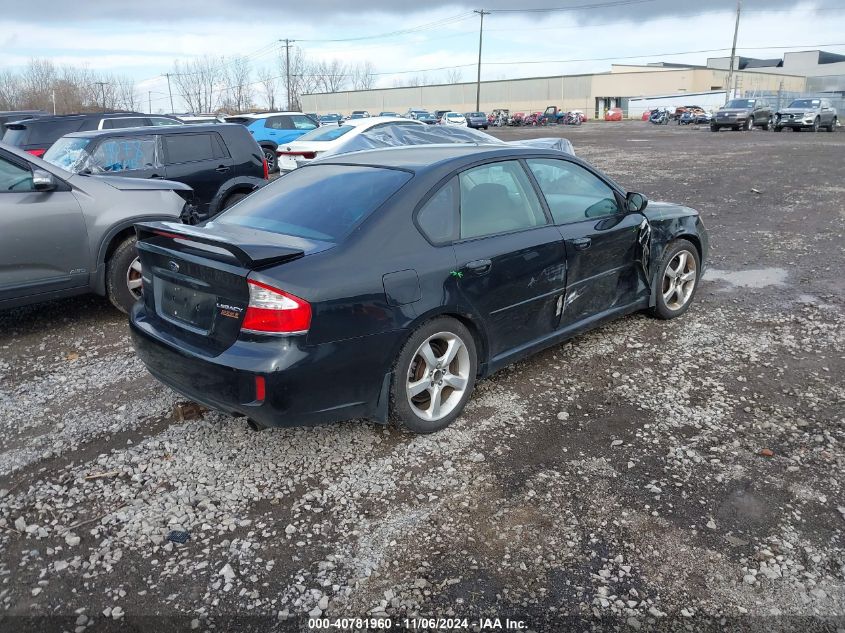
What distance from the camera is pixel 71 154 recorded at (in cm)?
840

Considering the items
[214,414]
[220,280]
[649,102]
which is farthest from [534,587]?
[649,102]

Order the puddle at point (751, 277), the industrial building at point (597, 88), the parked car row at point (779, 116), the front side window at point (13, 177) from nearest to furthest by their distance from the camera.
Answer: the front side window at point (13, 177), the puddle at point (751, 277), the parked car row at point (779, 116), the industrial building at point (597, 88)

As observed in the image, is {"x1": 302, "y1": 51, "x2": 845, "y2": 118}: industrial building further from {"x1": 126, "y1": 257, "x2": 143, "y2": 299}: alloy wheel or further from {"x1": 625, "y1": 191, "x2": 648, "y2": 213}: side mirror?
{"x1": 126, "y1": 257, "x2": 143, "y2": 299}: alloy wheel

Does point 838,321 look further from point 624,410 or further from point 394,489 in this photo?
point 394,489

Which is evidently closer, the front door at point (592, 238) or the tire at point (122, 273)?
the front door at point (592, 238)

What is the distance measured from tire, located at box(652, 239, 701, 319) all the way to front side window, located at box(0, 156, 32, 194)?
208 inches

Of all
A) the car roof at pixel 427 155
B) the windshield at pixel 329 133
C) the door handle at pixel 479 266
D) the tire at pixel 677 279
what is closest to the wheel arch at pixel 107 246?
the car roof at pixel 427 155

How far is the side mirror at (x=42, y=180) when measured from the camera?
5.31 metres

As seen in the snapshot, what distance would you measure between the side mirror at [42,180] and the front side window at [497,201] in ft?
11.8

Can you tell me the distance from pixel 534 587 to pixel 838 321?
444 cm

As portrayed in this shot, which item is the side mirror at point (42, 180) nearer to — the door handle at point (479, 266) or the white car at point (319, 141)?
the door handle at point (479, 266)

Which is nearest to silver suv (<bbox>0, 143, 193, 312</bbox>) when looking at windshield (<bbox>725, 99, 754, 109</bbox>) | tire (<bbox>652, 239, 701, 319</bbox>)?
tire (<bbox>652, 239, 701, 319</bbox>)

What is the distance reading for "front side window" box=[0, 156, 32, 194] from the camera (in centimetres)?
537

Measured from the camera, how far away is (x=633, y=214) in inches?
200
